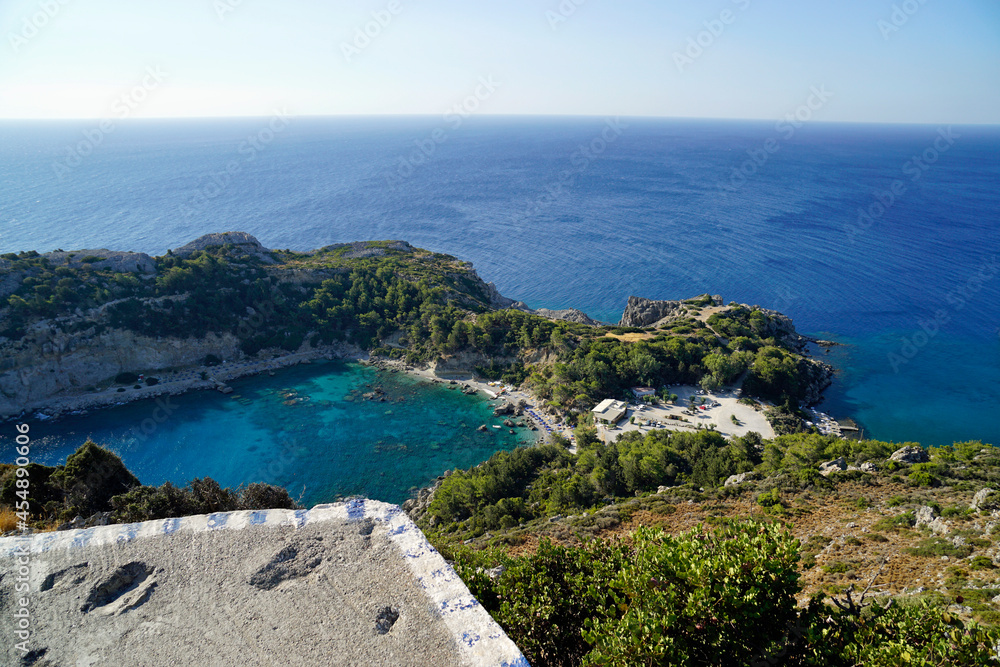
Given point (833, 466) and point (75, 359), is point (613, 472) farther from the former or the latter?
point (75, 359)

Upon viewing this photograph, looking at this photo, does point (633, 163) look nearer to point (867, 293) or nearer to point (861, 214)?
Result: point (861, 214)

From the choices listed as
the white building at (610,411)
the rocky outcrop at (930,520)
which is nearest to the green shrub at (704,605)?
the rocky outcrop at (930,520)

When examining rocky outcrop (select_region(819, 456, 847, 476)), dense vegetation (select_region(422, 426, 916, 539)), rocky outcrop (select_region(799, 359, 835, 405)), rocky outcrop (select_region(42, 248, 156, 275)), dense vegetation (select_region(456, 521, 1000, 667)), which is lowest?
rocky outcrop (select_region(799, 359, 835, 405))

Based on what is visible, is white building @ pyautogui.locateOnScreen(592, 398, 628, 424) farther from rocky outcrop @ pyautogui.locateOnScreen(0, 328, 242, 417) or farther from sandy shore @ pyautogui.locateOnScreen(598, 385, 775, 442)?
rocky outcrop @ pyautogui.locateOnScreen(0, 328, 242, 417)

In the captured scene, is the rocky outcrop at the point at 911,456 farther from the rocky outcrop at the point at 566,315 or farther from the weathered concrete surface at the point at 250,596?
the rocky outcrop at the point at 566,315

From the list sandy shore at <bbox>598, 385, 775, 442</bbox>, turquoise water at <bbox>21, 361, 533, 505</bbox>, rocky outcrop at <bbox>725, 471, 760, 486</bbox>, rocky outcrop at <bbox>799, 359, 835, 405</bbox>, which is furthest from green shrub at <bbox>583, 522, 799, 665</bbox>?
rocky outcrop at <bbox>799, 359, 835, 405</bbox>

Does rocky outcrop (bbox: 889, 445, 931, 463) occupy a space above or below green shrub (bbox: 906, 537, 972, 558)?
below

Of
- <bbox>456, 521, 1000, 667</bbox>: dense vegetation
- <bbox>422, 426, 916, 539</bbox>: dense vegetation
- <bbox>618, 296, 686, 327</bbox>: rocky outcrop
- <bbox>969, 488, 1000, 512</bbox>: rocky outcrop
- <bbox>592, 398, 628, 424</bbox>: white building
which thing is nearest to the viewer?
<bbox>456, 521, 1000, 667</bbox>: dense vegetation
